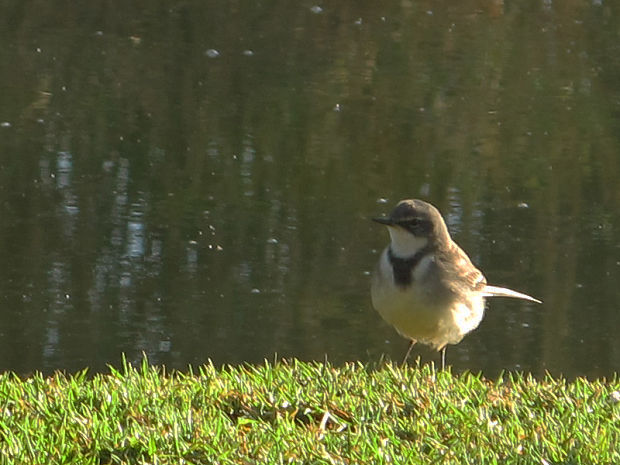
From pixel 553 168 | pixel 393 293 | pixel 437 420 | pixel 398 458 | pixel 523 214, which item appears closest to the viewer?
pixel 398 458

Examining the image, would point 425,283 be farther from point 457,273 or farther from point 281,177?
point 281,177

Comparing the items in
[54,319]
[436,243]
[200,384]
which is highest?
[436,243]

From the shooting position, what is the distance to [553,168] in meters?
12.3

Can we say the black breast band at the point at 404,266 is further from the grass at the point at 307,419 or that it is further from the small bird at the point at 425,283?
the grass at the point at 307,419

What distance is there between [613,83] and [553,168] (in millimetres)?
3677

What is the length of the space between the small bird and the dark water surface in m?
1.58

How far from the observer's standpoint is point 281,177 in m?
11.5

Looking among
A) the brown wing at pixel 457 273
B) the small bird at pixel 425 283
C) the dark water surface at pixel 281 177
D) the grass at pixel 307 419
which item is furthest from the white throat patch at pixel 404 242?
the dark water surface at pixel 281 177

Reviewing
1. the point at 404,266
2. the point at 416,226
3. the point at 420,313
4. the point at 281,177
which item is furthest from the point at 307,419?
the point at 281,177

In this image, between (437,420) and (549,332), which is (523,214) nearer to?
(549,332)

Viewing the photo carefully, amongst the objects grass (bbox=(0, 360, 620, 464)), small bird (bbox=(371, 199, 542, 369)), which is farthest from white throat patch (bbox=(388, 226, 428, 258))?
grass (bbox=(0, 360, 620, 464))

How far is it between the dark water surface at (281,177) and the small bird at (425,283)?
1.58 meters

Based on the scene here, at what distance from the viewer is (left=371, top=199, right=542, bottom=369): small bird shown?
248 inches

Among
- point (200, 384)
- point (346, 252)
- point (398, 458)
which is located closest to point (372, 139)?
point (346, 252)
